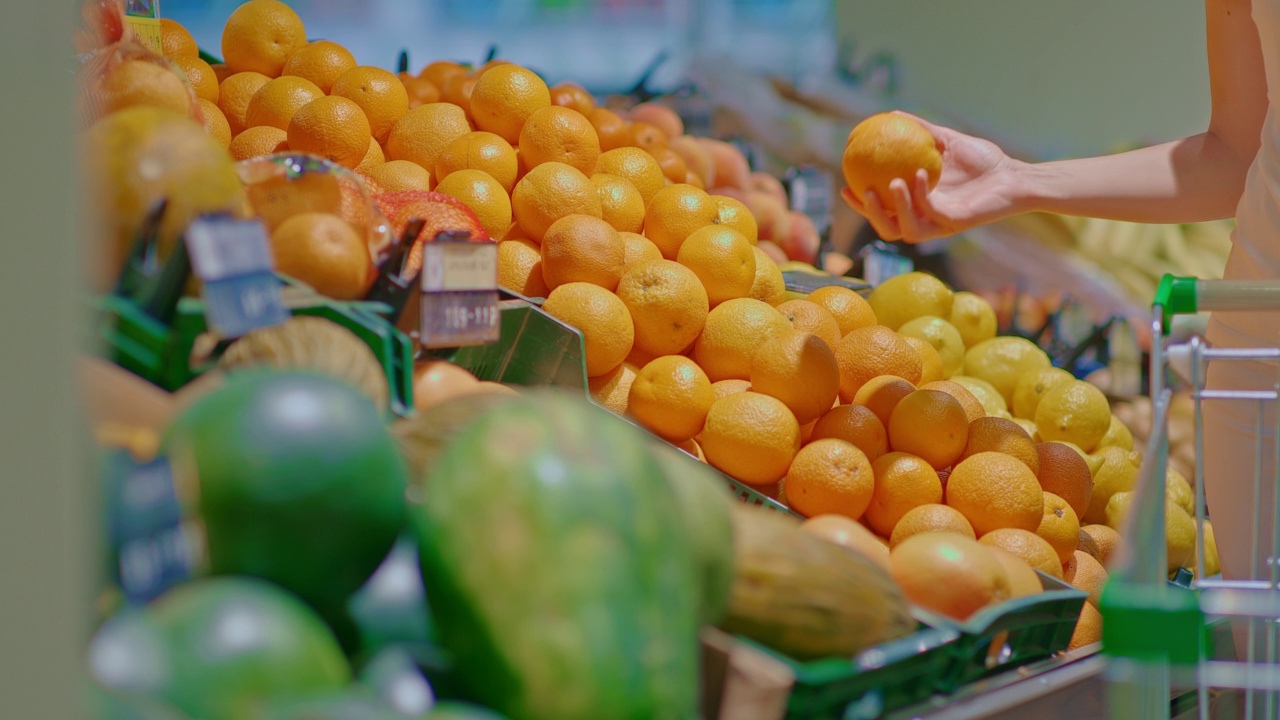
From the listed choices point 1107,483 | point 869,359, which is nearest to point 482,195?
point 869,359

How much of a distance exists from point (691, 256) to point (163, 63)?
3.11ft

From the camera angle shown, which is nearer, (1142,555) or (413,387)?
(1142,555)

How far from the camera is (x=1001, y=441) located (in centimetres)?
177

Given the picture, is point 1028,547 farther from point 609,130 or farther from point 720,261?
point 609,130

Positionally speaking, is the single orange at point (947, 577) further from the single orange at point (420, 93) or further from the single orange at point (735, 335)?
the single orange at point (420, 93)

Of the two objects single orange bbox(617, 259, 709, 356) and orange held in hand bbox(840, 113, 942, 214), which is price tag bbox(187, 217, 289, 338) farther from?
orange held in hand bbox(840, 113, 942, 214)

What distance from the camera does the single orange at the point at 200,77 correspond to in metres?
2.12

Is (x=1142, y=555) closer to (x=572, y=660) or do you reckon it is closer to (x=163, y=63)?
(x=572, y=660)

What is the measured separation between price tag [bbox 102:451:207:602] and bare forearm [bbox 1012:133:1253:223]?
5.15ft

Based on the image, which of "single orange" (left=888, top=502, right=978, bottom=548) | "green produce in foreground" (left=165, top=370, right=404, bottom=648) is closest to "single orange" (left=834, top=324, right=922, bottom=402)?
"single orange" (left=888, top=502, right=978, bottom=548)

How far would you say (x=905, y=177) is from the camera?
180 centimetres

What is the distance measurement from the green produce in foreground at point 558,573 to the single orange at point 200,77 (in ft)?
5.27

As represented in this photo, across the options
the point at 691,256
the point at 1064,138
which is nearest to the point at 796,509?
the point at 691,256

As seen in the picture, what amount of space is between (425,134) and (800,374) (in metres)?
0.94
